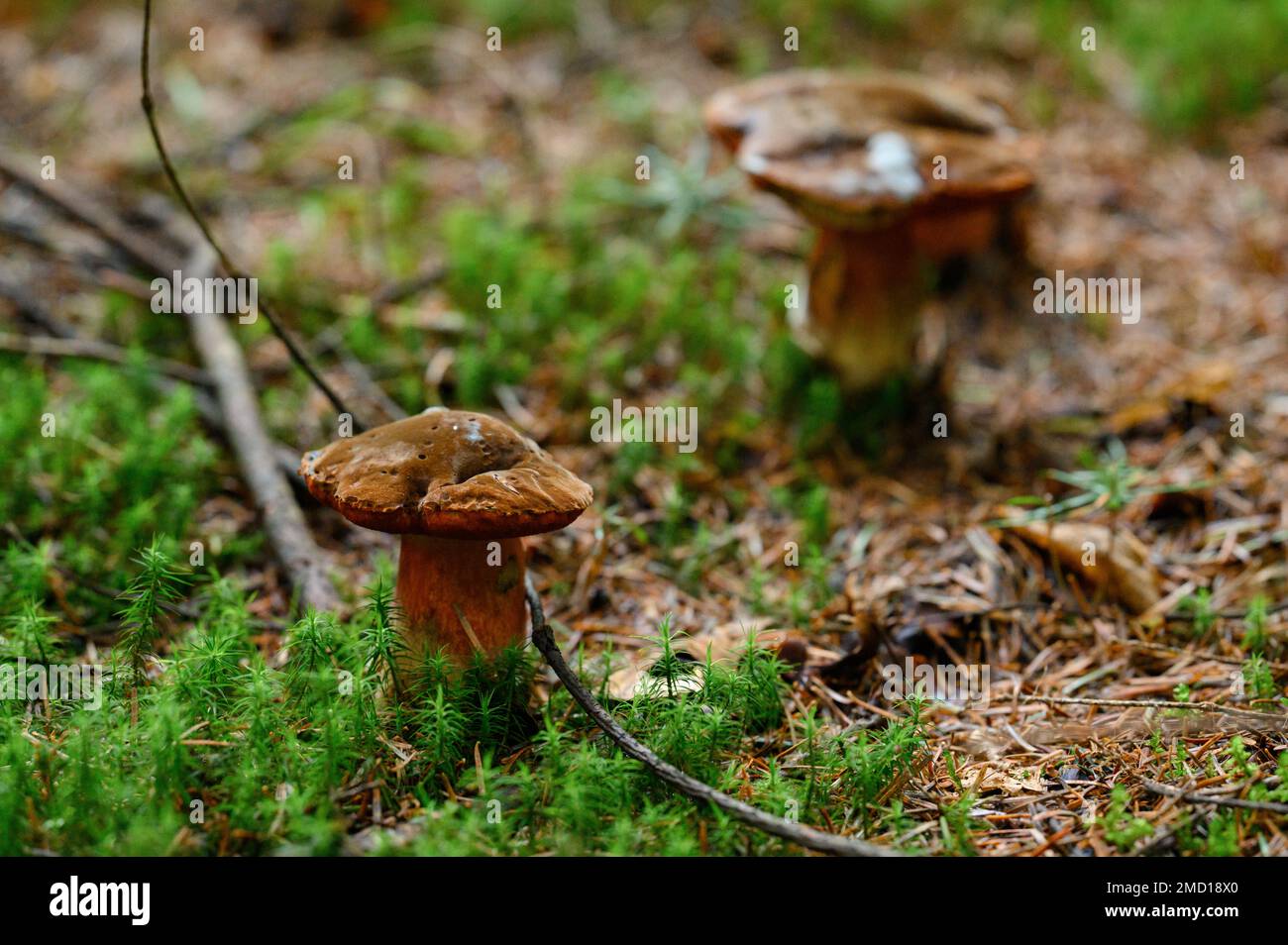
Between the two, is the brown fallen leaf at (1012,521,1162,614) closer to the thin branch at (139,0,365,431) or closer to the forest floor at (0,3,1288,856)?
the forest floor at (0,3,1288,856)

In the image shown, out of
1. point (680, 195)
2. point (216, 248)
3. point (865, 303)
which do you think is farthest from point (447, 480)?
point (680, 195)

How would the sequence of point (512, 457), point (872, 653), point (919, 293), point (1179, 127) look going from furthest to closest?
point (1179, 127), point (919, 293), point (872, 653), point (512, 457)

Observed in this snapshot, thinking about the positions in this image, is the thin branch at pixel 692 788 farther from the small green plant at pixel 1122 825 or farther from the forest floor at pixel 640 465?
the small green plant at pixel 1122 825

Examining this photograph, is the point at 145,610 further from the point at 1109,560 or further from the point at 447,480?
the point at 1109,560

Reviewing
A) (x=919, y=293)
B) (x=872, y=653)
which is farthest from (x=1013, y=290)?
(x=872, y=653)

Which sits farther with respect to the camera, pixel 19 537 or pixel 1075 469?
pixel 1075 469
